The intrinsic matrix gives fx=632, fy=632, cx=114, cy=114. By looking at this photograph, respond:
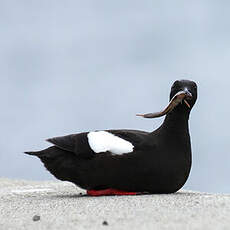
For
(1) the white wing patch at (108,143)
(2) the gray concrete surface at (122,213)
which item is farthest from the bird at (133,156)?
(2) the gray concrete surface at (122,213)

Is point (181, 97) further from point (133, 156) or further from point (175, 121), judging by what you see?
point (133, 156)

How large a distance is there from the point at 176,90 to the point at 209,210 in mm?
1702

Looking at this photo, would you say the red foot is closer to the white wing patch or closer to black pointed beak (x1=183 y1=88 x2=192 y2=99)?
the white wing patch

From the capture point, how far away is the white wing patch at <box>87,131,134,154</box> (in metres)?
6.26

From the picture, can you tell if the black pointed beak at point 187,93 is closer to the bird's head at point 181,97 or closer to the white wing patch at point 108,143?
the bird's head at point 181,97

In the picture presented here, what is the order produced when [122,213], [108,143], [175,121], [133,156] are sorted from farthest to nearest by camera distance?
[175,121], [108,143], [133,156], [122,213]

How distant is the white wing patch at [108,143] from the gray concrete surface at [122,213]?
0.49m

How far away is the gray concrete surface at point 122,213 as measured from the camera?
4473mm

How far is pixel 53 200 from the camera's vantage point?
20.7 feet

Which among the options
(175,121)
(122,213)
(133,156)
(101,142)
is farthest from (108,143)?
(122,213)

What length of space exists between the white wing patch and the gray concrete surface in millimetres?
491

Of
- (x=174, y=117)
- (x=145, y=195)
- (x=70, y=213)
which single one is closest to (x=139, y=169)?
(x=145, y=195)

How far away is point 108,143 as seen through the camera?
6352 mm

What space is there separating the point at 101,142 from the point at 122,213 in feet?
5.17
